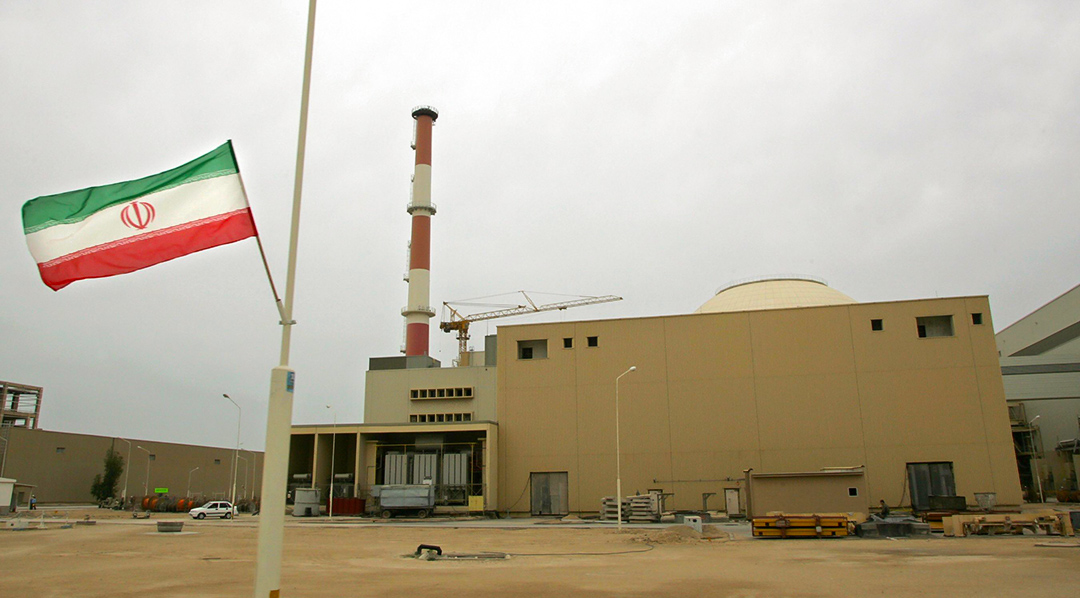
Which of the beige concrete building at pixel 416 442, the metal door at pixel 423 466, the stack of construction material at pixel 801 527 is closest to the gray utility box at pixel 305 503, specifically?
the beige concrete building at pixel 416 442

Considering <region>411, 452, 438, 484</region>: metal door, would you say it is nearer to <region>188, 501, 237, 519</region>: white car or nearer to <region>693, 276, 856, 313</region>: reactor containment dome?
<region>188, 501, 237, 519</region>: white car

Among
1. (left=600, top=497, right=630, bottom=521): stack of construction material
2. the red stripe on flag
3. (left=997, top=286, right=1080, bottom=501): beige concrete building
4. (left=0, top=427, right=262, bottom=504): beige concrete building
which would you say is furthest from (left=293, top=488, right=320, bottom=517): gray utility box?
(left=997, top=286, right=1080, bottom=501): beige concrete building

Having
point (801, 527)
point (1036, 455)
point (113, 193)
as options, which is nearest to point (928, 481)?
point (801, 527)

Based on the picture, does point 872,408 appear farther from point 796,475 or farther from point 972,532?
point 972,532

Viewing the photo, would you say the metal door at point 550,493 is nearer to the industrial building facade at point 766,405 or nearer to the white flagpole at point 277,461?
the industrial building facade at point 766,405

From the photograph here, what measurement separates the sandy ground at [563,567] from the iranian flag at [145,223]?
8020 millimetres

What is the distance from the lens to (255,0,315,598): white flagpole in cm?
797

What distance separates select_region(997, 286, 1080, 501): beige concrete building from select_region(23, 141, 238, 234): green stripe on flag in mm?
75292

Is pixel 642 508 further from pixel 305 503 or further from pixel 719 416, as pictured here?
pixel 305 503

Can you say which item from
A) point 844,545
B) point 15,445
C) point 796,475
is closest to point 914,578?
point 844,545

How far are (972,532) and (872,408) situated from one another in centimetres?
1757

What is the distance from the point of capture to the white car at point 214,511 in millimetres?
54438

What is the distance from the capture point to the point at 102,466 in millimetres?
88625

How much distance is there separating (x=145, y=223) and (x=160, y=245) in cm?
36
